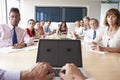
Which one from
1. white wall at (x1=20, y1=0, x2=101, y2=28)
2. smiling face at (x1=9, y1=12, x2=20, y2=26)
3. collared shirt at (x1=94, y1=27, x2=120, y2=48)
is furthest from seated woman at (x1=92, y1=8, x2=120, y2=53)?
white wall at (x1=20, y1=0, x2=101, y2=28)

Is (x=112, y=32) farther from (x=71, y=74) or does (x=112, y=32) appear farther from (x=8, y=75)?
(x=8, y=75)

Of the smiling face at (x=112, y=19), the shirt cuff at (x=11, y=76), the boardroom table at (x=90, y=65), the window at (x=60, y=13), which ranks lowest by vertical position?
the boardroom table at (x=90, y=65)

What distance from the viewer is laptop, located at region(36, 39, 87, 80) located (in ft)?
4.42

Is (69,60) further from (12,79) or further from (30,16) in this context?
(30,16)

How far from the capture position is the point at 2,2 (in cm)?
Answer: 626

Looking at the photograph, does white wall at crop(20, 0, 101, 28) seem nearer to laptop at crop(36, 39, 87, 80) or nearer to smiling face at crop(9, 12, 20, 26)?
smiling face at crop(9, 12, 20, 26)

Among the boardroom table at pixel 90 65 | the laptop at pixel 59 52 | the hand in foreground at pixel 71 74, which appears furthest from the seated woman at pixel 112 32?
the hand in foreground at pixel 71 74

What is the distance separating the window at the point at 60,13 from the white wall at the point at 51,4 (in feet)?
0.87

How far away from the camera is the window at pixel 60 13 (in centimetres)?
957

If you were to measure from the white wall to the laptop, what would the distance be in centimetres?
804

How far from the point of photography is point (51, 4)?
9.36 m

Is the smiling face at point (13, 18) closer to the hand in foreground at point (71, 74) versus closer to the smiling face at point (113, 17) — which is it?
the smiling face at point (113, 17)

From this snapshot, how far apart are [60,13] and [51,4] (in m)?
0.72

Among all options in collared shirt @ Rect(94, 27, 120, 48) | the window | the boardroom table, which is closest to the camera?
the boardroom table
